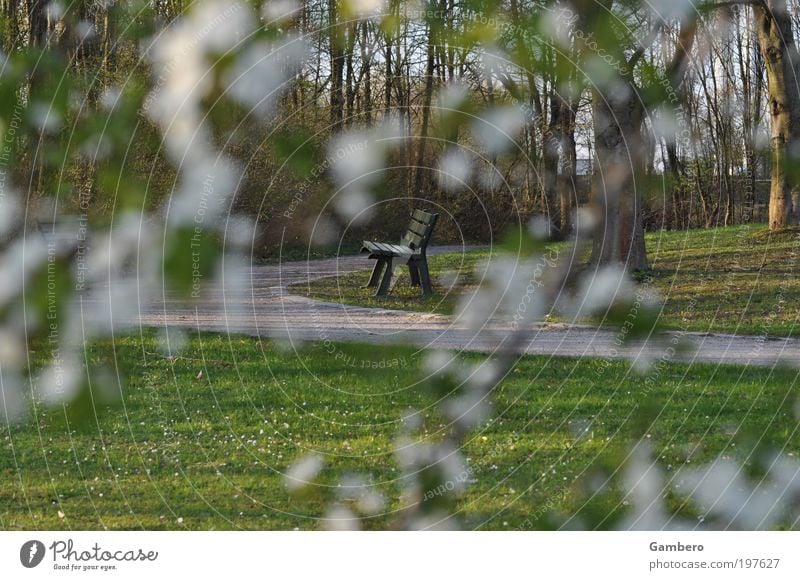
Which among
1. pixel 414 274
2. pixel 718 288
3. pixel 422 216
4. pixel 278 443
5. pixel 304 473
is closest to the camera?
pixel 304 473

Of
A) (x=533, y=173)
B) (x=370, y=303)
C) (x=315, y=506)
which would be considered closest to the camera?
(x=315, y=506)

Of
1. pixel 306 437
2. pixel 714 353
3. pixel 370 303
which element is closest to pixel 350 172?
pixel 306 437

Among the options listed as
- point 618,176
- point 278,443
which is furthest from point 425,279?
point 618,176

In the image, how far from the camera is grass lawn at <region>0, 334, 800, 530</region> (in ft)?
9.41

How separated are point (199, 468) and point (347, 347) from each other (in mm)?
2581

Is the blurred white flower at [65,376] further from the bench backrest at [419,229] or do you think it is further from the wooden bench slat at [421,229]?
the wooden bench slat at [421,229]

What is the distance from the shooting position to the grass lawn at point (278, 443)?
2.87 m

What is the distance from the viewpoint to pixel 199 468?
375 cm

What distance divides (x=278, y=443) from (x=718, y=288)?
4855 millimetres

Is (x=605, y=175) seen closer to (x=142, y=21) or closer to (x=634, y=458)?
(x=634, y=458)

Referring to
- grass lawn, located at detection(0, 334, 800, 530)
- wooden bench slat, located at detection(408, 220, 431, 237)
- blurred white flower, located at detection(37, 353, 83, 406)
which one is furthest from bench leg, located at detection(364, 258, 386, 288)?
blurred white flower, located at detection(37, 353, 83, 406)

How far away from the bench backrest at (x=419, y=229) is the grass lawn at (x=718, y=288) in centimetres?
88

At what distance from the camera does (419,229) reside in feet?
10.5

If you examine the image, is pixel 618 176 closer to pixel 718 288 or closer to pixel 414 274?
pixel 414 274
